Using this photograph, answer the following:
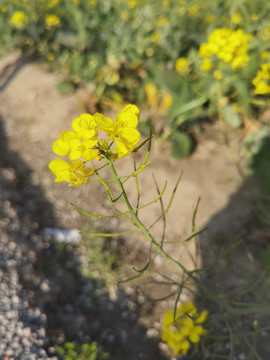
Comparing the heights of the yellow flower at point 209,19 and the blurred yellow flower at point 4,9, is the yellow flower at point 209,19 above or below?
below

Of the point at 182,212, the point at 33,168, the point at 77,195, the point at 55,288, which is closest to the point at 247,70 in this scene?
the point at 182,212

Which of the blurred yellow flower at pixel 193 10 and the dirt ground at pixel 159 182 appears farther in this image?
the blurred yellow flower at pixel 193 10

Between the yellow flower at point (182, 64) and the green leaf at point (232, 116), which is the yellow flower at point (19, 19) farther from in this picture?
the green leaf at point (232, 116)

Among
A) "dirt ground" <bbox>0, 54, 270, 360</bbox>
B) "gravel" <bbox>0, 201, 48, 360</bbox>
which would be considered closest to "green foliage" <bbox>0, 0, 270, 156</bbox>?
"dirt ground" <bbox>0, 54, 270, 360</bbox>

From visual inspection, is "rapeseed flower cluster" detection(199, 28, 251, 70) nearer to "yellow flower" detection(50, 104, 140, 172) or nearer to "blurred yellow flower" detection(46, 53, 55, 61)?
"yellow flower" detection(50, 104, 140, 172)

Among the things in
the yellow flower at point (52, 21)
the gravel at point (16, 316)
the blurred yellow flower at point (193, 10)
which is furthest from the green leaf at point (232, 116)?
the gravel at point (16, 316)

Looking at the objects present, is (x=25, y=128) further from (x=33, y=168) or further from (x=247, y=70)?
(x=247, y=70)
